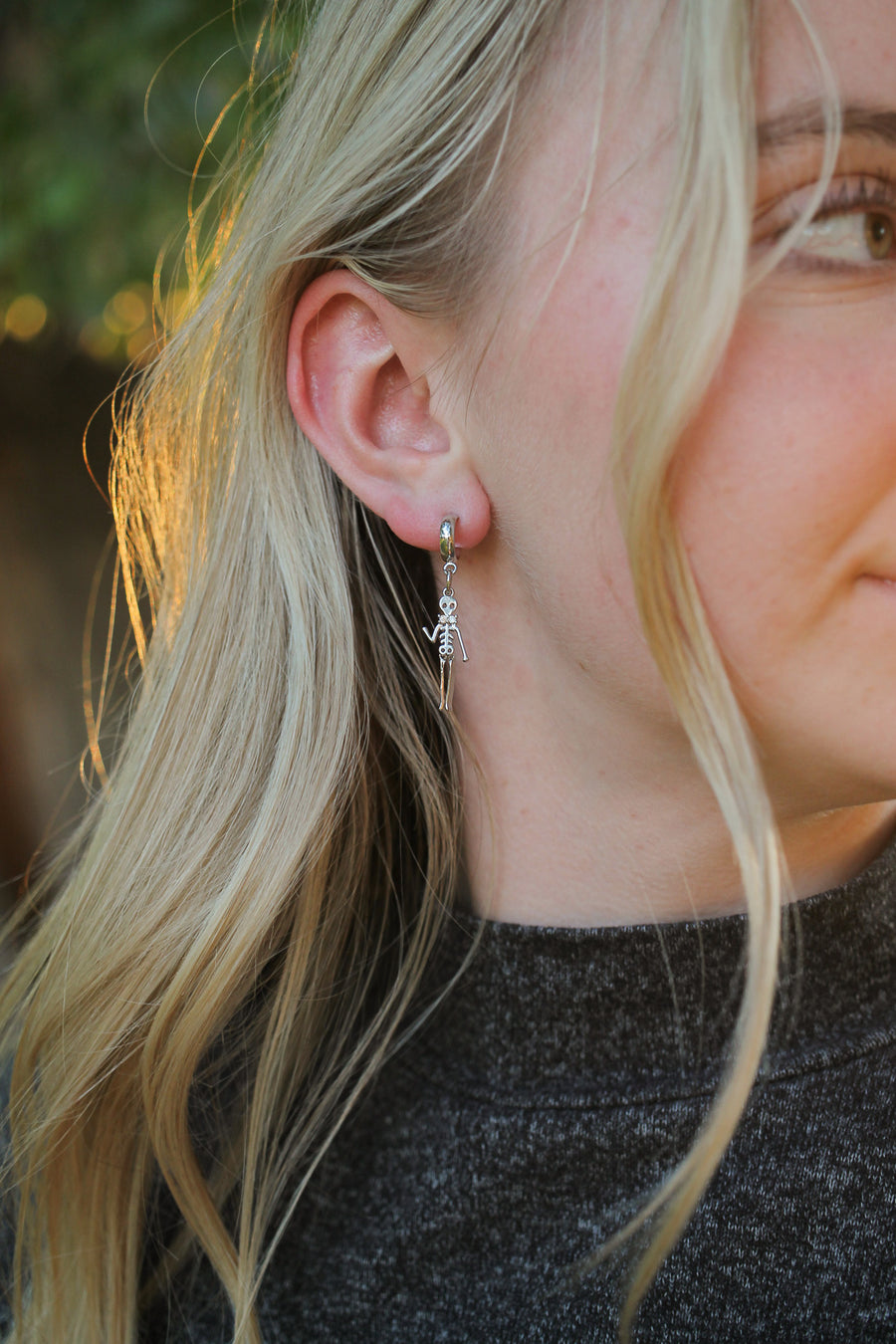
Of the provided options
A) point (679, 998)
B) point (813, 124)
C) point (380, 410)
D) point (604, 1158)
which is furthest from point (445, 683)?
point (813, 124)

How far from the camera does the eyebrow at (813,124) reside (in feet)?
3.16

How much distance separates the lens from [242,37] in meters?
2.40

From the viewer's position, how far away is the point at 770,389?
997 millimetres

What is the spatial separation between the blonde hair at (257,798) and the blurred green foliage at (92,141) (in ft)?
3.71

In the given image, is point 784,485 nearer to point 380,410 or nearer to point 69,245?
point 380,410

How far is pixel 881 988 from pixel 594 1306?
1.48 ft

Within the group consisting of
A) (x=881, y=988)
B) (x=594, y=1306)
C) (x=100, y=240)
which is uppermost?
(x=100, y=240)

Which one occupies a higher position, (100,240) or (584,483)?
(100,240)

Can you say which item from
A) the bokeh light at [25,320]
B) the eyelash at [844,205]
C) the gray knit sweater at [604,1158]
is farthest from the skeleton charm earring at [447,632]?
the bokeh light at [25,320]

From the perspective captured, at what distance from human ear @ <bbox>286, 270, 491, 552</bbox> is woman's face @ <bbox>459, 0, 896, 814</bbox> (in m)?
0.12

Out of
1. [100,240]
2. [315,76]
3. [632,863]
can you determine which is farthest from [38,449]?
[632,863]

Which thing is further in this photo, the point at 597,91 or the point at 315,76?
the point at 315,76

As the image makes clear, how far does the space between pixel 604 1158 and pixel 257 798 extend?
1.85ft

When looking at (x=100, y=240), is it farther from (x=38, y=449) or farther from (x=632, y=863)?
(x=632, y=863)
